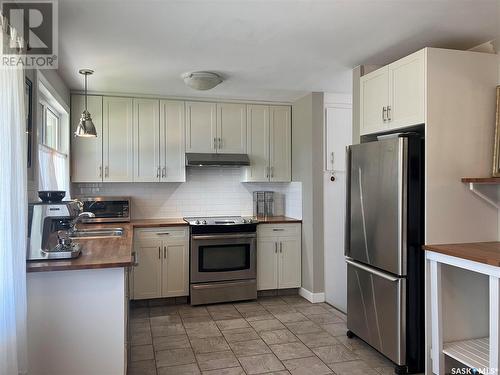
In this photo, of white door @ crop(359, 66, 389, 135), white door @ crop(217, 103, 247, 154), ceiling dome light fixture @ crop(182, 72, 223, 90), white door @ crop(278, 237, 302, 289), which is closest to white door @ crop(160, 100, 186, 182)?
white door @ crop(217, 103, 247, 154)

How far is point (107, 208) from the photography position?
180 inches

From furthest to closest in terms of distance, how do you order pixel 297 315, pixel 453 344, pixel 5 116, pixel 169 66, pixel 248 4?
pixel 297 315 < pixel 169 66 < pixel 453 344 < pixel 248 4 < pixel 5 116

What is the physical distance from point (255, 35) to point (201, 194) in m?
2.69

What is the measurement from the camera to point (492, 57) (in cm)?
288

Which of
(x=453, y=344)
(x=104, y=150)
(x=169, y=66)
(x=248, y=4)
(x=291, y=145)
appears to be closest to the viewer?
(x=248, y=4)

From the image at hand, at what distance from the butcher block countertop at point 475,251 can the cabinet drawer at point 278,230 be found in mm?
2201

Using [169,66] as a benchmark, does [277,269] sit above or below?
below

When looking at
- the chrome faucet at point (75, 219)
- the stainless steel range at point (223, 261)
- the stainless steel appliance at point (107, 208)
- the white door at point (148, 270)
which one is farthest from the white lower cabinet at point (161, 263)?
the chrome faucet at point (75, 219)

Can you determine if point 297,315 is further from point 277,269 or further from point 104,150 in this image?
point 104,150

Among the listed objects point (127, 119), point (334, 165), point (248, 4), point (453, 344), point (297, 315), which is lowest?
point (297, 315)

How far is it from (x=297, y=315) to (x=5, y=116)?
325 centimetres

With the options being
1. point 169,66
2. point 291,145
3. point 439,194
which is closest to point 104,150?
point 169,66

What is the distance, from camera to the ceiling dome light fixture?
3.75 metres

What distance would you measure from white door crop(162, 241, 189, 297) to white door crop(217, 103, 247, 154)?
128cm
